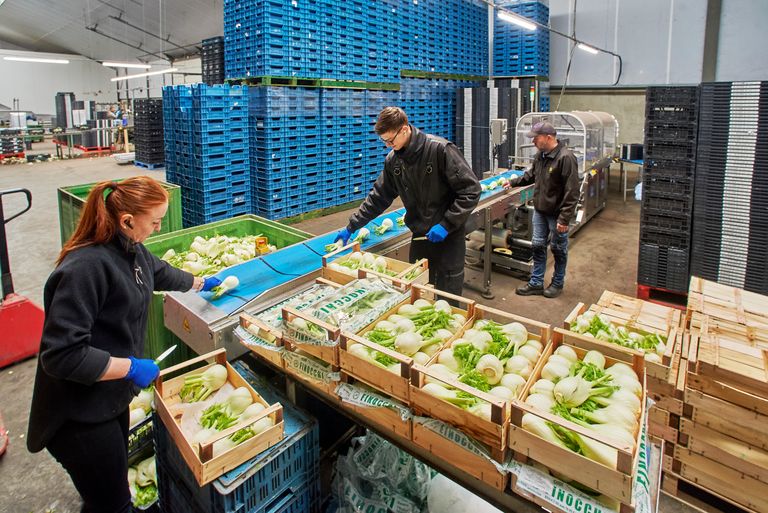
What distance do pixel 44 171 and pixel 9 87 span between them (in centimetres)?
1475

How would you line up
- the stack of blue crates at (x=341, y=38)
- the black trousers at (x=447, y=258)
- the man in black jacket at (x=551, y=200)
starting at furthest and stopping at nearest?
the stack of blue crates at (x=341, y=38) < the man in black jacket at (x=551, y=200) < the black trousers at (x=447, y=258)

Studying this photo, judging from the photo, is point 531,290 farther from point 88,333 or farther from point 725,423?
point 88,333

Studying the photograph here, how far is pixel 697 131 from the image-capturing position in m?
4.92

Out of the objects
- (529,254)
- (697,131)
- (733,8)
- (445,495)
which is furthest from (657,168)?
(733,8)

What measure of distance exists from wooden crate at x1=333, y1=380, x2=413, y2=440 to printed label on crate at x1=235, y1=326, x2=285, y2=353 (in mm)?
416

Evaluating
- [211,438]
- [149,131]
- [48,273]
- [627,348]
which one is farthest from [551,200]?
[149,131]

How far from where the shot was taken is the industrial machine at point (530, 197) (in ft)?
21.2

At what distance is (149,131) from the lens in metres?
13.9

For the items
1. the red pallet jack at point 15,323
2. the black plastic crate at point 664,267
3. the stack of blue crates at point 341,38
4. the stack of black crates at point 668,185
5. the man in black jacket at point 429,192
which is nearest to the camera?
the man in black jacket at point 429,192

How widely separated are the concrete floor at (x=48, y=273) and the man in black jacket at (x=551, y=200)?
0.25 meters

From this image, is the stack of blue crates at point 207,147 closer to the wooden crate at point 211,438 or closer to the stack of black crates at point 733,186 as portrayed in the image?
the wooden crate at point 211,438

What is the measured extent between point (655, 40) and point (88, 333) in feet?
46.9

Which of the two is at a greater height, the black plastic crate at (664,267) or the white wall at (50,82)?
the white wall at (50,82)

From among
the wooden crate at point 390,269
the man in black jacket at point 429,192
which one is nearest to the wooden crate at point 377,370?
the wooden crate at point 390,269
